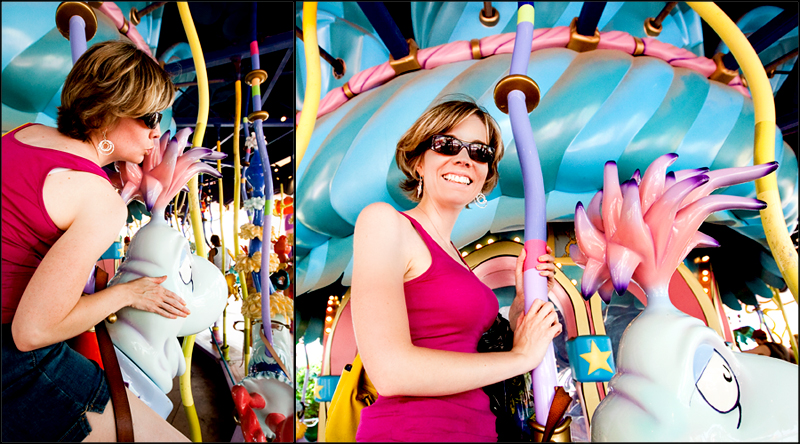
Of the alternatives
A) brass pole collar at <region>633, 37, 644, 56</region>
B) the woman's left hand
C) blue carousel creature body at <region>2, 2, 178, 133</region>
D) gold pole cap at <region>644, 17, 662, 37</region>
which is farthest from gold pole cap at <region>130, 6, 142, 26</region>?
gold pole cap at <region>644, 17, 662, 37</region>

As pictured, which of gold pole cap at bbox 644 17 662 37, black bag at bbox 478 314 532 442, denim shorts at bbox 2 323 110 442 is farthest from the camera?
gold pole cap at bbox 644 17 662 37

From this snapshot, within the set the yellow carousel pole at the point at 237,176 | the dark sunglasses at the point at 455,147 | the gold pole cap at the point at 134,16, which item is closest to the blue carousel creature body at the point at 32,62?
the gold pole cap at the point at 134,16

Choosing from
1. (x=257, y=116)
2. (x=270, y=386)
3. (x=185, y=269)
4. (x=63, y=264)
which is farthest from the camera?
(x=257, y=116)

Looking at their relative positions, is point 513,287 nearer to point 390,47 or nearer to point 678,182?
point 678,182

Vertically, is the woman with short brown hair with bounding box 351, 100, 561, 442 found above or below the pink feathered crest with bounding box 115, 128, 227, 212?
below

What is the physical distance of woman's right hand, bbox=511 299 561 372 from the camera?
1.19 meters

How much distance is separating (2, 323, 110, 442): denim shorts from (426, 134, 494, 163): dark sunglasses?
116 cm

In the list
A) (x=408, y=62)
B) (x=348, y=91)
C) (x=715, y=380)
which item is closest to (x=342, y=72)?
(x=348, y=91)

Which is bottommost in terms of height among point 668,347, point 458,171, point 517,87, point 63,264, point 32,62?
point 668,347

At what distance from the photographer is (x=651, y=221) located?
4.16 feet

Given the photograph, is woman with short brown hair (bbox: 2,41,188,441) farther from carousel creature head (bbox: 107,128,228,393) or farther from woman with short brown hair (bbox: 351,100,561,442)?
woman with short brown hair (bbox: 351,100,561,442)

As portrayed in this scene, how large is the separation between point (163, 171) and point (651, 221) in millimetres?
1464

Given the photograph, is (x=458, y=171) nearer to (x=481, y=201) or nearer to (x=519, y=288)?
(x=481, y=201)

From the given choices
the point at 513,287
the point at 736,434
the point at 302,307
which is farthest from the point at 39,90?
the point at 736,434
